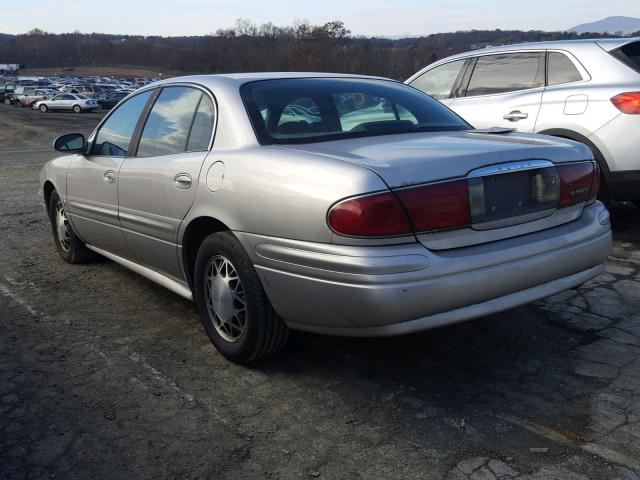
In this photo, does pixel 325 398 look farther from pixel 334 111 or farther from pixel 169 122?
pixel 169 122

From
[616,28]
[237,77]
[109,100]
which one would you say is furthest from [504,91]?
[109,100]

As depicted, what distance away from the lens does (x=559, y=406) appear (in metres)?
2.98

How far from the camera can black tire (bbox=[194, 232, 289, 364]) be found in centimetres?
321

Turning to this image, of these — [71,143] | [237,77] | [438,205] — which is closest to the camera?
[438,205]

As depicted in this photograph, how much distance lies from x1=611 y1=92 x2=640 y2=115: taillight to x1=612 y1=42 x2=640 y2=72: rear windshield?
0.36 metres

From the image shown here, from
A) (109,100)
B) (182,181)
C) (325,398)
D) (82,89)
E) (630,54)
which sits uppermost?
(630,54)

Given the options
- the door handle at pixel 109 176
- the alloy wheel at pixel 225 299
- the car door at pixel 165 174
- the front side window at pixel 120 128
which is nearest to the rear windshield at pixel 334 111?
the car door at pixel 165 174

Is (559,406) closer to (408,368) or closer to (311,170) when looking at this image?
(408,368)

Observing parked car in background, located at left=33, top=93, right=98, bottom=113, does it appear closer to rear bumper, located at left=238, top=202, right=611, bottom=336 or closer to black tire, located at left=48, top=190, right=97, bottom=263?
black tire, located at left=48, top=190, right=97, bottom=263

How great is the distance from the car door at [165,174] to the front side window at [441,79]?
3.86 meters

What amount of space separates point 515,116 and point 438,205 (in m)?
3.82

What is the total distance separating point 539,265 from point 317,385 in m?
1.19

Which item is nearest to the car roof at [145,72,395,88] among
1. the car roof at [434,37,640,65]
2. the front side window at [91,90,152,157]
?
the front side window at [91,90,152,157]

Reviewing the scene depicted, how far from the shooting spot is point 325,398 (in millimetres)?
3141
